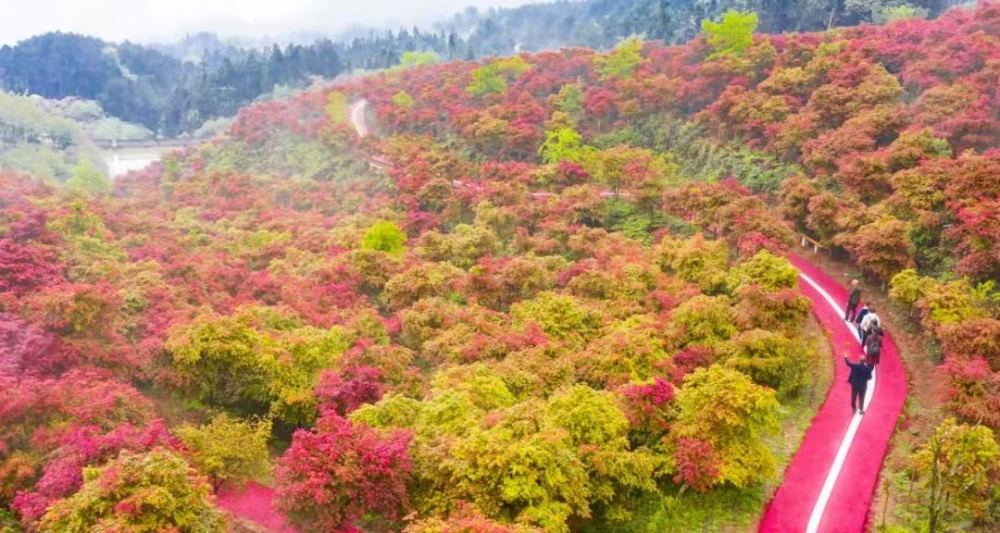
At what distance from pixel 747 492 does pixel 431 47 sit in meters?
107

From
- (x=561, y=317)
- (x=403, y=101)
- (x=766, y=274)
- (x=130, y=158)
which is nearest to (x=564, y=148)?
(x=403, y=101)

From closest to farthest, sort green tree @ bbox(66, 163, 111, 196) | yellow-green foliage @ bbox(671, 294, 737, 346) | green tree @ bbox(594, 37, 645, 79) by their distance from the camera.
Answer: yellow-green foliage @ bbox(671, 294, 737, 346) < green tree @ bbox(66, 163, 111, 196) < green tree @ bbox(594, 37, 645, 79)

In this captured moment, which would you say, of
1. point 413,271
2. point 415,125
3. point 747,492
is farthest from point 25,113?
point 747,492

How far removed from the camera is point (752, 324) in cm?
1523

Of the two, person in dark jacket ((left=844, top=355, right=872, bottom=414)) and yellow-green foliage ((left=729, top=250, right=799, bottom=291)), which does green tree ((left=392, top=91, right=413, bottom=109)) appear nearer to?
yellow-green foliage ((left=729, top=250, right=799, bottom=291))

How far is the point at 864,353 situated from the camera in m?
15.6

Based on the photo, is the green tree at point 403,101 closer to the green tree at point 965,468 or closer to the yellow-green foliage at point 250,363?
the yellow-green foliage at point 250,363

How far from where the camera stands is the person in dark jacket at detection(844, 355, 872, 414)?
12938mm

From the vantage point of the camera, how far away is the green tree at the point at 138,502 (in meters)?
8.48

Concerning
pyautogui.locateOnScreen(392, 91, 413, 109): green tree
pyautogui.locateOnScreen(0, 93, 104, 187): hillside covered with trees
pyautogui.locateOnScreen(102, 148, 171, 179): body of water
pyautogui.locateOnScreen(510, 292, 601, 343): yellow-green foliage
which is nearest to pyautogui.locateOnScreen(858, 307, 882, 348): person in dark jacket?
pyautogui.locateOnScreen(510, 292, 601, 343): yellow-green foliage

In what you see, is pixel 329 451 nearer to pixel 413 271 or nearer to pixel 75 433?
pixel 75 433

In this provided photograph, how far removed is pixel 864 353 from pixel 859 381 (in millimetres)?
3022

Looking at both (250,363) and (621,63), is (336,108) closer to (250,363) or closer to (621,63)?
(621,63)

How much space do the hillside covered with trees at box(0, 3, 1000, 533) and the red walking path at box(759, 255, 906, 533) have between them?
1.33 ft
